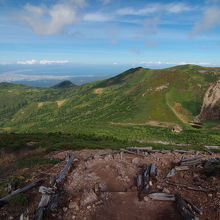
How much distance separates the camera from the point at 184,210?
1086cm

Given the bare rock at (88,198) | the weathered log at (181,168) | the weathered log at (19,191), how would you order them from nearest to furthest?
the bare rock at (88,198) → the weathered log at (19,191) → the weathered log at (181,168)

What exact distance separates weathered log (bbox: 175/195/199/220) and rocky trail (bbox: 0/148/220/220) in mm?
99

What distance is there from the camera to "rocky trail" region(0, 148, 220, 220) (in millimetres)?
11234

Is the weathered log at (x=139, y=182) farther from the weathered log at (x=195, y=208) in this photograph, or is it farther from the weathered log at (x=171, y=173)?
the weathered log at (x=195, y=208)

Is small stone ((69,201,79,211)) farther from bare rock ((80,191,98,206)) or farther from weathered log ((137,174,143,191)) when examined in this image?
weathered log ((137,174,143,191))

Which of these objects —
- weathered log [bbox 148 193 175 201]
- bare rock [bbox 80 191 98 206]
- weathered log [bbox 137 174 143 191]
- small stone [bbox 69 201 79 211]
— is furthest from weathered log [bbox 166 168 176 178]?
small stone [bbox 69 201 79 211]

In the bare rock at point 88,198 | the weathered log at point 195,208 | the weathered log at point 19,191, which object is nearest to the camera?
the weathered log at point 195,208

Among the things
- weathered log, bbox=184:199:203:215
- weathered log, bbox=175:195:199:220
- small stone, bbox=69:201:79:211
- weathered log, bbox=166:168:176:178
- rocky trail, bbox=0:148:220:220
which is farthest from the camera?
weathered log, bbox=166:168:176:178

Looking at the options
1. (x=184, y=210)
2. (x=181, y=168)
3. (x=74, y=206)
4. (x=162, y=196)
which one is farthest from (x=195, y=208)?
(x=74, y=206)

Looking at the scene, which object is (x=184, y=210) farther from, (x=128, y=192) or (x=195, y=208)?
(x=128, y=192)

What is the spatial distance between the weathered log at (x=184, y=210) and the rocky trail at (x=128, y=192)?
0.10 metres

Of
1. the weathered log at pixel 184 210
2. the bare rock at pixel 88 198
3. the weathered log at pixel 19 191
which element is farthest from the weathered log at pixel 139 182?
the weathered log at pixel 19 191

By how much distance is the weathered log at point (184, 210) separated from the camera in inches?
403

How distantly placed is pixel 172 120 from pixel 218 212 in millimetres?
76952
